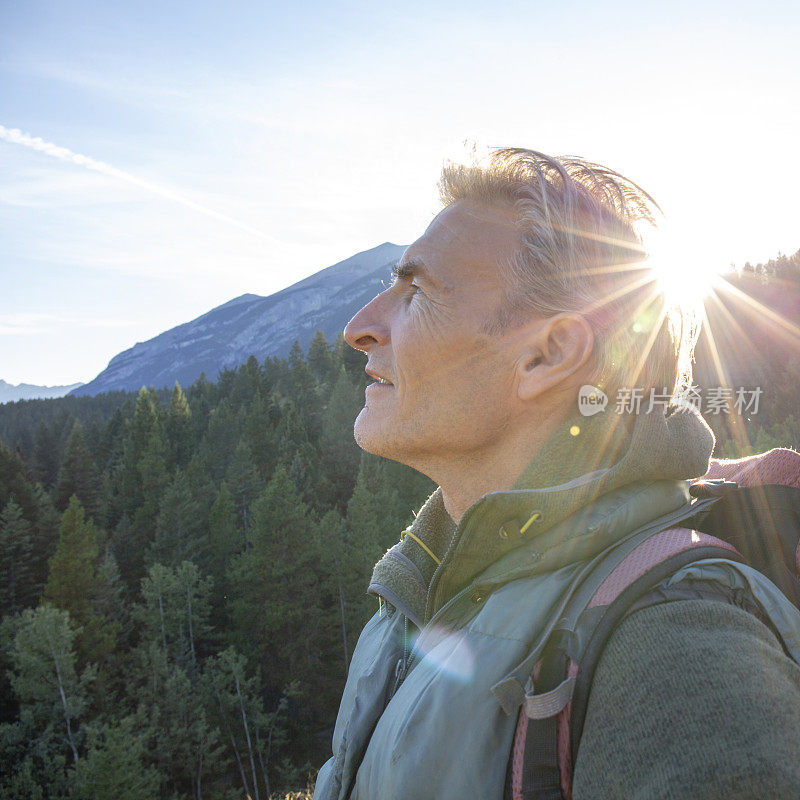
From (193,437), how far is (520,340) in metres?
61.9

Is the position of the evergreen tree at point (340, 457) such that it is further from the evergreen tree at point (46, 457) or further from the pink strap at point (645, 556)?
the pink strap at point (645, 556)

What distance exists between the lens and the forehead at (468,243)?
232cm

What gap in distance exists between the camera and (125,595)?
3888 cm

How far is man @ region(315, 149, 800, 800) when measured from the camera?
1.14m

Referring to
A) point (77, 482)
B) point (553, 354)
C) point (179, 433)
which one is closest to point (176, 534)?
point (77, 482)

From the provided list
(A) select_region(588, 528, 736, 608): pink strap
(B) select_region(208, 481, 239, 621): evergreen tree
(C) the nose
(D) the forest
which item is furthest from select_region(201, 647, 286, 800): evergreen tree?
(A) select_region(588, 528, 736, 608): pink strap

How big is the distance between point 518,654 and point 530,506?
479 mm

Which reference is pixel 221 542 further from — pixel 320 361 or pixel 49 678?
pixel 320 361

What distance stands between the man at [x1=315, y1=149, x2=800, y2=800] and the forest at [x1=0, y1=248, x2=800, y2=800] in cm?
2188

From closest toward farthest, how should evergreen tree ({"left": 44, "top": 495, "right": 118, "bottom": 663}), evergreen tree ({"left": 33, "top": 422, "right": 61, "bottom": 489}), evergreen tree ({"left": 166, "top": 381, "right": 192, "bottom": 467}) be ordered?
evergreen tree ({"left": 44, "top": 495, "right": 118, "bottom": 663}) < evergreen tree ({"left": 166, "top": 381, "right": 192, "bottom": 467}) < evergreen tree ({"left": 33, "top": 422, "right": 61, "bottom": 489})

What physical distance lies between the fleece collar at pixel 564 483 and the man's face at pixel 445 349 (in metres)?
0.30

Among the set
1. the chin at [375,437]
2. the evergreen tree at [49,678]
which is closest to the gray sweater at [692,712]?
the chin at [375,437]

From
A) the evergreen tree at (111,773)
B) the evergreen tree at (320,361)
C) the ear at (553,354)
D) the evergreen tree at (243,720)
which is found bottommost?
the evergreen tree at (243,720)

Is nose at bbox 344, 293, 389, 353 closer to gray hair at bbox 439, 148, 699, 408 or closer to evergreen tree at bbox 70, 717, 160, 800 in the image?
gray hair at bbox 439, 148, 699, 408
